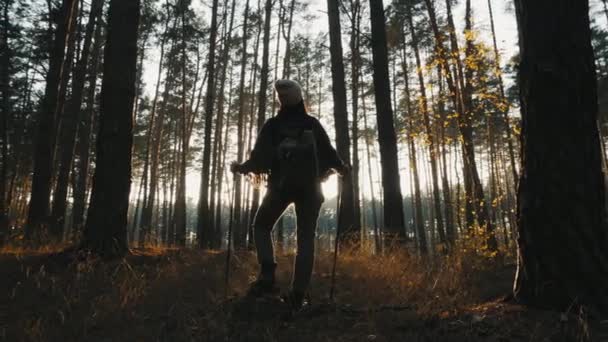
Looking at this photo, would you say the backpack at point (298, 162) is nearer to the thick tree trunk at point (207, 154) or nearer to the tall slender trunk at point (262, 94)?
the tall slender trunk at point (262, 94)

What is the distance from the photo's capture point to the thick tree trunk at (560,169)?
239 cm

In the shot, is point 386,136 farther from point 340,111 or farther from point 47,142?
point 47,142

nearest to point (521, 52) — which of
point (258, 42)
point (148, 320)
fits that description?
point (148, 320)

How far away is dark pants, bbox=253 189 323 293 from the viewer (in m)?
2.88

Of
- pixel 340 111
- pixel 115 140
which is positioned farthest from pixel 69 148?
pixel 340 111

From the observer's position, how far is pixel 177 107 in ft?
76.0

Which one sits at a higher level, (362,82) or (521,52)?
(362,82)

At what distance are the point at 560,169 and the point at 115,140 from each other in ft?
15.7

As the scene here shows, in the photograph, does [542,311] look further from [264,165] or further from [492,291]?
[264,165]

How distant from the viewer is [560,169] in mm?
2477

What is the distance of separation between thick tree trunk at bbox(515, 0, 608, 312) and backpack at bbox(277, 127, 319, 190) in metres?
1.60

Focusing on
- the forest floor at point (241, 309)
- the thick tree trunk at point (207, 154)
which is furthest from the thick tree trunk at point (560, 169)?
the thick tree trunk at point (207, 154)

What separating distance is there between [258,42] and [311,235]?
16847 mm

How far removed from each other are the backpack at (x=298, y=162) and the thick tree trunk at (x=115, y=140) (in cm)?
269
